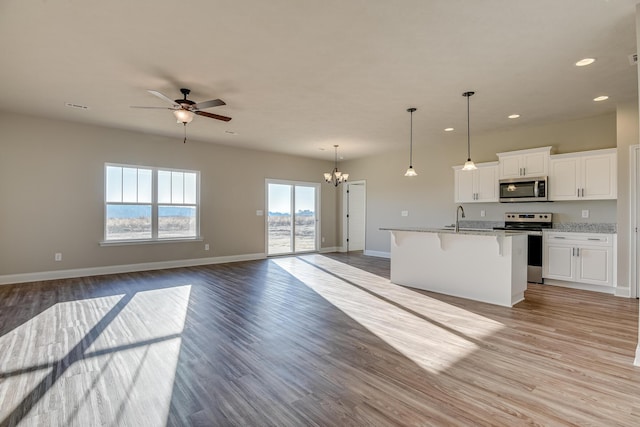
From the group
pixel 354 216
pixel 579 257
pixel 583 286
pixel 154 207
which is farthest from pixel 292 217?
pixel 583 286

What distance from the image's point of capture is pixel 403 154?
8172mm

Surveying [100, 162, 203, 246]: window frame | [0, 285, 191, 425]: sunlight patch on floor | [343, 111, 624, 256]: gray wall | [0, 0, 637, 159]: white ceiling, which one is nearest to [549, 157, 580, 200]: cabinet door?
[343, 111, 624, 256]: gray wall

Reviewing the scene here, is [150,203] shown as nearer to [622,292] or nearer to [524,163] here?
[524,163]

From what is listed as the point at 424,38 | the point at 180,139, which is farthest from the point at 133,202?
the point at 424,38

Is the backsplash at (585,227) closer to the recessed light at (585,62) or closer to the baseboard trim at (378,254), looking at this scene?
the recessed light at (585,62)

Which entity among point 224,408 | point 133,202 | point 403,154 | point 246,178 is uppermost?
point 403,154

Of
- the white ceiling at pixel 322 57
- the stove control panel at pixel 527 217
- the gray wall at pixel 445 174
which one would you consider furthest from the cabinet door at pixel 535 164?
the stove control panel at pixel 527 217

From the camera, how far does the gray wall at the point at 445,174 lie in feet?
17.5

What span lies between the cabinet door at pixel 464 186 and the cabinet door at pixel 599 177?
5.85ft

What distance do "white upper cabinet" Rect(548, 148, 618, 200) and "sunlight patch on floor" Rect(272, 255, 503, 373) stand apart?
310 cm

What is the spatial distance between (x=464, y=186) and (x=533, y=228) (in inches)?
58.2

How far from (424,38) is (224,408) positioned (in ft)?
11.0

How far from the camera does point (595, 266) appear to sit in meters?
4.98

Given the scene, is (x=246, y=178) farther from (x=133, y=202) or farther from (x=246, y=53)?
(x=246, y=53)
